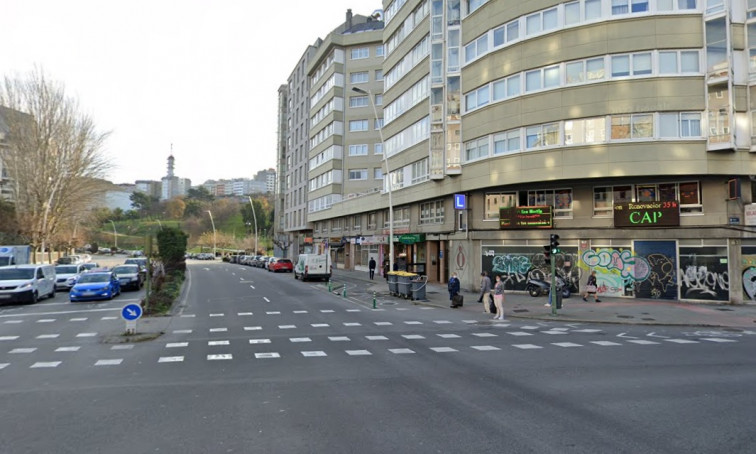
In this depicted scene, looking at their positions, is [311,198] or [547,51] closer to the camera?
[547,51]

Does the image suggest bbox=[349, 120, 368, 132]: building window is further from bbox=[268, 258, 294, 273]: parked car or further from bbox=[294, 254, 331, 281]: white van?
bbox=[294, 254, 331, 281]: white van

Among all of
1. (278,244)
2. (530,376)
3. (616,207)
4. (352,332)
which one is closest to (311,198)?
(278,244)

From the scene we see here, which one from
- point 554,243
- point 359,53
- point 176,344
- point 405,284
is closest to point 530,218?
point 554,243

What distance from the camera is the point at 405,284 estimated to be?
23031 mm

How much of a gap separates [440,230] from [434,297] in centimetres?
722

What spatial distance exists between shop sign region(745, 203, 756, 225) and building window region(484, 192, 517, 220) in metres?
9.94

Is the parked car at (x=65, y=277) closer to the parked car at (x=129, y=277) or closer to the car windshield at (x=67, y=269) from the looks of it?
the car windshield at (x=67, y=269)

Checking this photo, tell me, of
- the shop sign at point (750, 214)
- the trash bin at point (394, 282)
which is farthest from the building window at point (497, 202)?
the shop sign at point (750, 214)

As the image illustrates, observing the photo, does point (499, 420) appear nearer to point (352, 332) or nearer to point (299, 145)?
point (352, 332)

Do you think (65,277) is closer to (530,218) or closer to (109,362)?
(109,362)

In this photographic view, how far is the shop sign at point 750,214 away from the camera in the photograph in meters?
20.1

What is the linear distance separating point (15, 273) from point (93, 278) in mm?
3007

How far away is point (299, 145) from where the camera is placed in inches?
2685

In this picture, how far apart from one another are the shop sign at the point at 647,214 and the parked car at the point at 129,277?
997 inches
